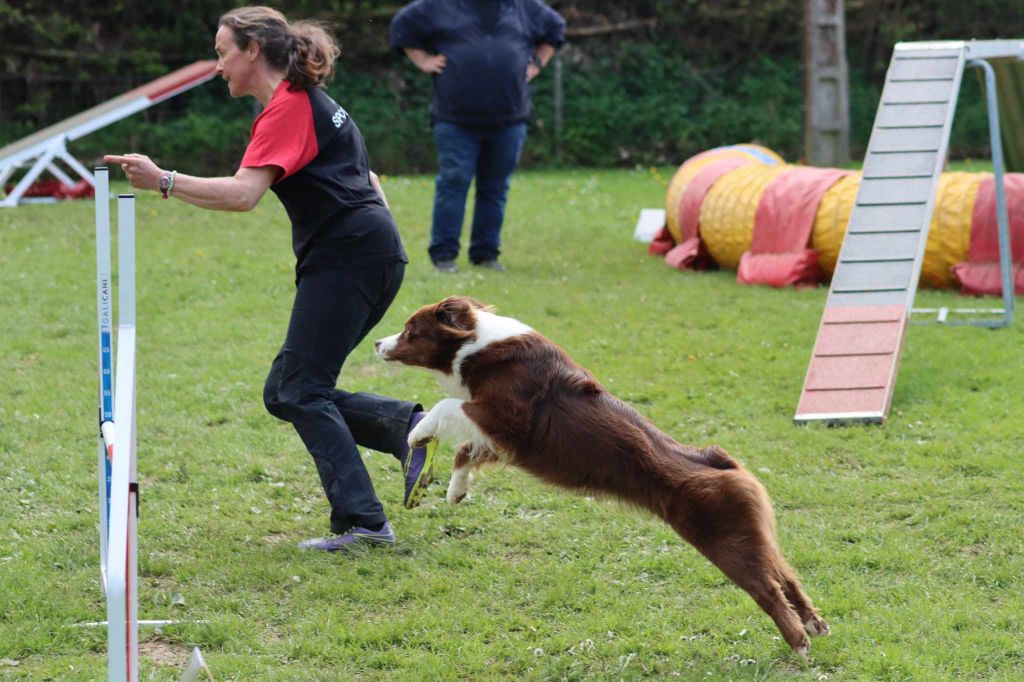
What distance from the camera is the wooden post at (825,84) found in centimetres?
1534

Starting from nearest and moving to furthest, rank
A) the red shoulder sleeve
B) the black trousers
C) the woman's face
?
the red shoulder sleeve, the woman's face, the black trousers

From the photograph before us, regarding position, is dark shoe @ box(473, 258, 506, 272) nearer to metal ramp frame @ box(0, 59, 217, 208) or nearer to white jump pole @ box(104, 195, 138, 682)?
metal ramp frame @ box(0, 59, 217, 208)

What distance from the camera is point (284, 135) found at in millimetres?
4066

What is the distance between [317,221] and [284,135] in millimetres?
378

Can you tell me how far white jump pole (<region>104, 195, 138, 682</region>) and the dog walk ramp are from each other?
12.7ft

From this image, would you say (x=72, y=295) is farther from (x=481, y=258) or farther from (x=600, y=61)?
(x=600, y=61)

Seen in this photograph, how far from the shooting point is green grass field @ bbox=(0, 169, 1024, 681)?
12.2 feet

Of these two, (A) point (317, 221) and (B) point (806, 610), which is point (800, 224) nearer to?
(A) point (317, 221)

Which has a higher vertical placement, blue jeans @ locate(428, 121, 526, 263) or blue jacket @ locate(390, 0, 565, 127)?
blue jacket @ locate(390, 0, 565, 127)

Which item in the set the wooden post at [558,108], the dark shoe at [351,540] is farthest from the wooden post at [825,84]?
the dark shoe at [351,540]

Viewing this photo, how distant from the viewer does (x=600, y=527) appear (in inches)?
188

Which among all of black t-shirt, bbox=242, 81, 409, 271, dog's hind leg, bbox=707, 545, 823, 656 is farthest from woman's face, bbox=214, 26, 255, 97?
dog's hind leg, bbox=707, 545, 823, 656

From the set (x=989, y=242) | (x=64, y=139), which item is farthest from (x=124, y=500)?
(x=64, y=139)

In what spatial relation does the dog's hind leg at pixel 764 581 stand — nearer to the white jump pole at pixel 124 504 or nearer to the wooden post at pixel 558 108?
the white jump pole at pixel 124 504
